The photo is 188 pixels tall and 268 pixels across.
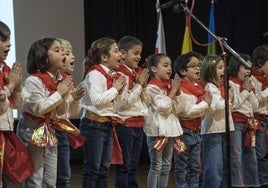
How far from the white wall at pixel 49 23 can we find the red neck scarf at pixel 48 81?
3.00m

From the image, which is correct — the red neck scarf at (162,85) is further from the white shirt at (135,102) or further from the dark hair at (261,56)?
the dark hair at (261,56)

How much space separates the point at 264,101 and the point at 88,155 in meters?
1.83

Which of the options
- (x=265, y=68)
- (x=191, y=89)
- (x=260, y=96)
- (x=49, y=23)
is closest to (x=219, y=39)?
Answer: (x=191, y=89)

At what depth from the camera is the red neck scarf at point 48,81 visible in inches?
110

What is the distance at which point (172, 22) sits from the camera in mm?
6938

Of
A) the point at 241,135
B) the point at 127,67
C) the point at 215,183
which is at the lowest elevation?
the point at 215,183

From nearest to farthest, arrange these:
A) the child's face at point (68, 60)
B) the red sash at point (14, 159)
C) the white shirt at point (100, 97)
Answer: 1. the red sash at point (14, 159)
2. the child's face at point (68, 60)
3. the white shirt at point (100, 97)

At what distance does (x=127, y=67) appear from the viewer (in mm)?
3635

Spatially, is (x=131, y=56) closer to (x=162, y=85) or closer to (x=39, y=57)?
(x=162, y=85)

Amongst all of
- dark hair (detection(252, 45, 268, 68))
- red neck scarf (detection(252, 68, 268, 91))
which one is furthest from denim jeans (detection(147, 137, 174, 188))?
dark hair (detection(252, 45, 268, 68))

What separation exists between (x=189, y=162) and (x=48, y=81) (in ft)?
4.56

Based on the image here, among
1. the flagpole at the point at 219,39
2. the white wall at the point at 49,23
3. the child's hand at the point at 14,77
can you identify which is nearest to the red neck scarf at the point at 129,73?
the flagpole at the point at 219,39

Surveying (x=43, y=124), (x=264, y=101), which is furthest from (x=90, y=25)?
(x=43, y=124)

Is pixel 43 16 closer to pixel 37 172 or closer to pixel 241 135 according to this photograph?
pixel 241 135
